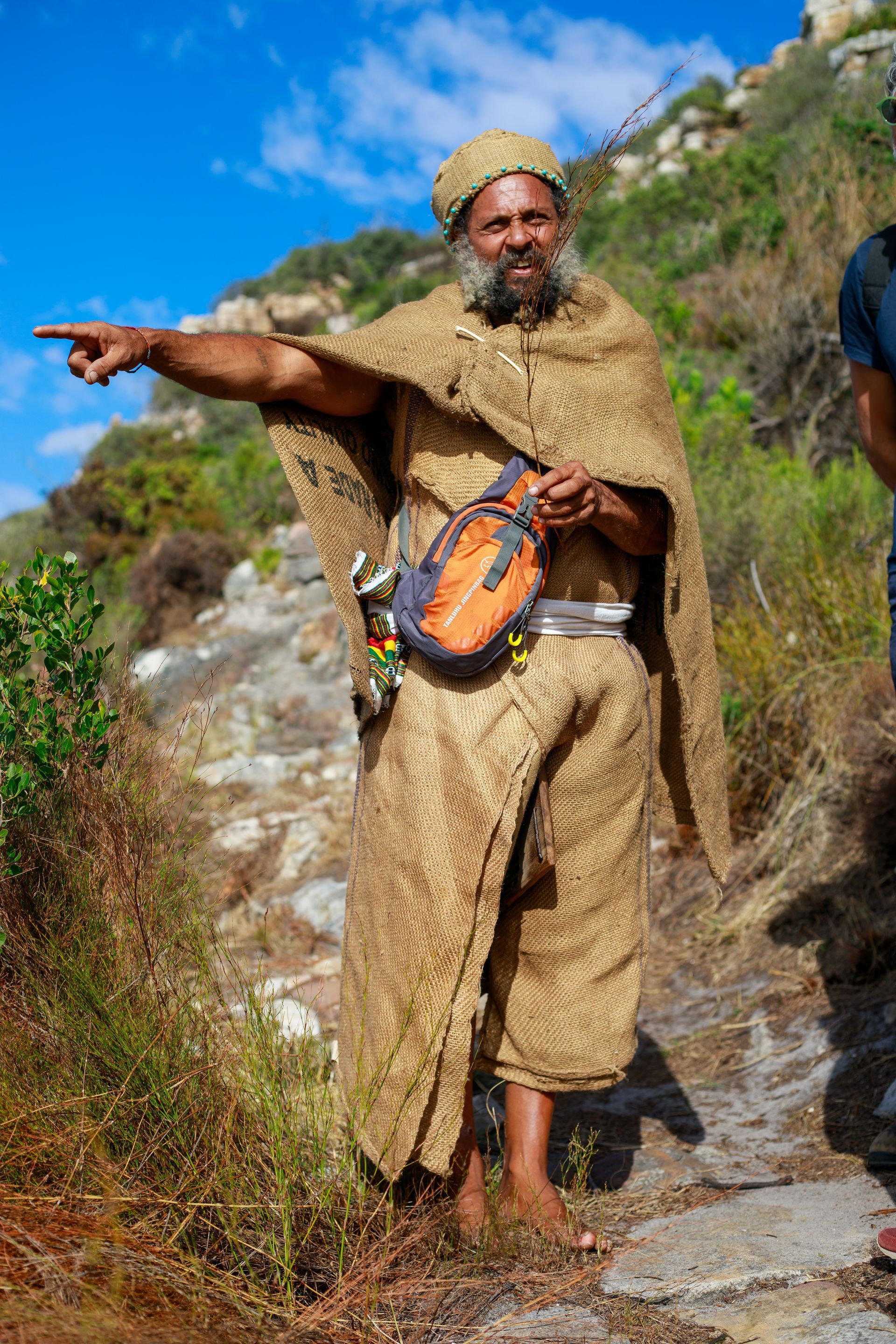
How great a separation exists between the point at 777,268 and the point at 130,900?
8.97 m

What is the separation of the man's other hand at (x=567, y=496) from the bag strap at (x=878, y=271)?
0.71 meters

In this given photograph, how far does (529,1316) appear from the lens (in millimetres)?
1876

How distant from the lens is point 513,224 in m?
2.34

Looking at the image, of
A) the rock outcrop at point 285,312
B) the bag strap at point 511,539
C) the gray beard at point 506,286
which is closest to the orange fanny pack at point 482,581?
the bag strap at point 511,539

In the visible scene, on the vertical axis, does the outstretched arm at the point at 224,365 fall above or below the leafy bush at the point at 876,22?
below

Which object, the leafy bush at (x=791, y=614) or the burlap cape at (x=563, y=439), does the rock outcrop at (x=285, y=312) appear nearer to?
the leafy bush at (x=791, y=614)

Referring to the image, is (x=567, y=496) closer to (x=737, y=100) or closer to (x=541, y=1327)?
(x=541, y=1327)

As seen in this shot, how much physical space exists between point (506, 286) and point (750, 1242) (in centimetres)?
211

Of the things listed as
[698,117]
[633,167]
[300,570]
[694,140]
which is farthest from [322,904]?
[633,167]

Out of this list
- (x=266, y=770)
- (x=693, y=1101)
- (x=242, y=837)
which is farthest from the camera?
(x=266, y=770)

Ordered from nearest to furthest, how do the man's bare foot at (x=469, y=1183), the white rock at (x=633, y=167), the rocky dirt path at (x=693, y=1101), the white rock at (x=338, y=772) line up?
the rocky dirt path at (x=693, y=1101) < the man's bare foot at (x=469, y=1183) < the white rock at (x=338, y=772) < the white rock at (x=633, y=167)

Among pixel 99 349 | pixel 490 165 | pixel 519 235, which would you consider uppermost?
pixel 490 165

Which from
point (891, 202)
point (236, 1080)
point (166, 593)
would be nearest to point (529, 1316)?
point (236, 1080)

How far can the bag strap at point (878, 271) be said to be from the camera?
218 cm
